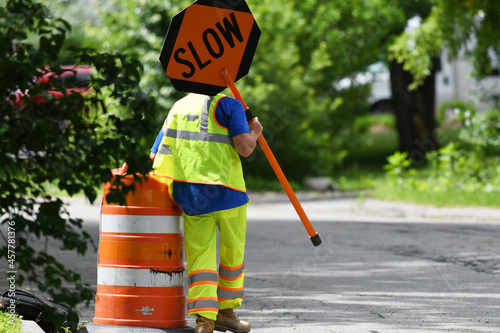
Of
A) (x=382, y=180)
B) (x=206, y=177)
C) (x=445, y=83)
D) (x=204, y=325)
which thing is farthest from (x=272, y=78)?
(x=445, y=83)

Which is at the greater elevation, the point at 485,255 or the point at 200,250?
the point at 200,250

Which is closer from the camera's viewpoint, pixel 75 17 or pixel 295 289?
pixel 295 289

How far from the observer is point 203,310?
4188 millimetres

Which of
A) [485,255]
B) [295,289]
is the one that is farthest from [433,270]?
[295,289]

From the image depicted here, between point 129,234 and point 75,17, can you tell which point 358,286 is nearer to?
point 129,234

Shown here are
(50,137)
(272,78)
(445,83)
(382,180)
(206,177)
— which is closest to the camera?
(50,137)

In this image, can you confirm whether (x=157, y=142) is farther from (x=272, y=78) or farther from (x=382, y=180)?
(x=382, y=180)

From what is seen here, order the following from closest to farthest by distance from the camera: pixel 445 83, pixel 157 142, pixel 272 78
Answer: pixel 157 142 < pixel 272 78 < pixel 445 83

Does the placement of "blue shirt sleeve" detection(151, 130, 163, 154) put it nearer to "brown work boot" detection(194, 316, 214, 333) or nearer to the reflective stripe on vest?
the reflective stripe on vest

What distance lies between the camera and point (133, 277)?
4227mm

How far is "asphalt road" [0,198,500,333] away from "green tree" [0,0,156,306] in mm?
1607

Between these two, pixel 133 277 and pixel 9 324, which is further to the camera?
pixel 133 277

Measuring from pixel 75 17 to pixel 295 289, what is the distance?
25.1m

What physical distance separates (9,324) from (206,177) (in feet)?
4.38
